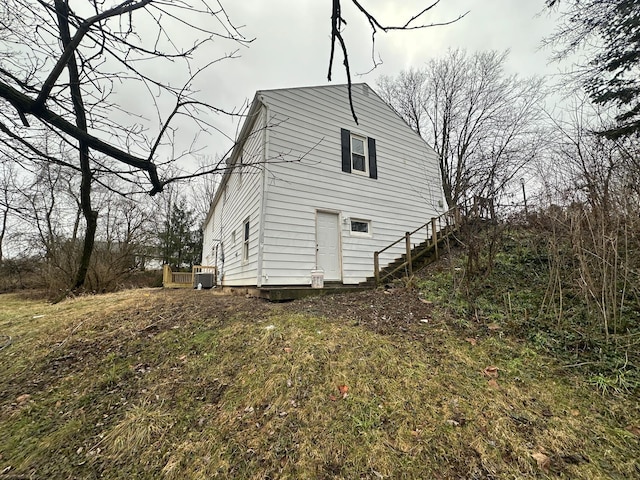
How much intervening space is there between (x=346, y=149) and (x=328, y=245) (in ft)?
9.73

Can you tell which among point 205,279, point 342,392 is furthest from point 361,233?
point 205,279

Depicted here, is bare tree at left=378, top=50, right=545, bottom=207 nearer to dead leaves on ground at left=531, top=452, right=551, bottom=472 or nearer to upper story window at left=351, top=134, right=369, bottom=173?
upper story window at left=351, top=134, right=369, bottom=173

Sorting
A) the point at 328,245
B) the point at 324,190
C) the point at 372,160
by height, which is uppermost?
the point at 372,160

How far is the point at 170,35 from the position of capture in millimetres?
2055

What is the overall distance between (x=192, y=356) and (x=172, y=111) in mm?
2835

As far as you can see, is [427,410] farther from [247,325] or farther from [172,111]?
[172,111]

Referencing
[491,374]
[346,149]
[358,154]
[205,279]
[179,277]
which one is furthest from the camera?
[179,277]

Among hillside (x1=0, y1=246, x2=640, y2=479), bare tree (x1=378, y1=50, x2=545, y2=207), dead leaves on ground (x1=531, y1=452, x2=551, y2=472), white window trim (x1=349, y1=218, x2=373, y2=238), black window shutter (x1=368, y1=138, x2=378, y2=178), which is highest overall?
bare tree (x1=378, y1=50, x2=545, y2=207)

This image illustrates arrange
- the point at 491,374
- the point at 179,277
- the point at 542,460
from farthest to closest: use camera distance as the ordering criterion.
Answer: the point at 179,277, the point at 491,374, the point at 542,460

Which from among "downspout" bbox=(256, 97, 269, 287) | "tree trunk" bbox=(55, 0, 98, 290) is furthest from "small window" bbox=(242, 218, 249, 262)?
"tree trunk" bbox=(55, 0, 98, 290)

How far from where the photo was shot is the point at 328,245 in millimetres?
7203

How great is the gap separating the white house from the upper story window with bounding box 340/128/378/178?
0.10 feet

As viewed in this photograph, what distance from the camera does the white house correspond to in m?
6.55

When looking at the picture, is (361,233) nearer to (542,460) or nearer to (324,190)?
(324,190)
